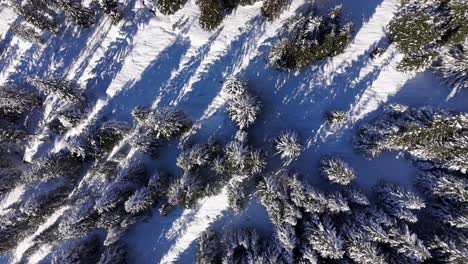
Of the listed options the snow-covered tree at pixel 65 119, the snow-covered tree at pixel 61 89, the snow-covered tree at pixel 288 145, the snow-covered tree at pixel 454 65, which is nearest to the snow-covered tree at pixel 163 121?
the snow-covered tree at pixel 65 119

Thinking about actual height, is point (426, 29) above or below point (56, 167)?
above

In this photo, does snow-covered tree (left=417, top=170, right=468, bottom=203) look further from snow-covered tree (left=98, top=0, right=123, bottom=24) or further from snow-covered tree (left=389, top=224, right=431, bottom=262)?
snow-covered tree (left=98, top=0, right=123, bottom=24)

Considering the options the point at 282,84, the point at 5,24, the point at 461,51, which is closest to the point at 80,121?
the point at 5,24

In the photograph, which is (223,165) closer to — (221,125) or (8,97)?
(221,125)

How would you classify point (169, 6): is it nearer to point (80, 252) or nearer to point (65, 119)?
point (65, 119)

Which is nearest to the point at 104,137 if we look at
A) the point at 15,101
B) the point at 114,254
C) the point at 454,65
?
the point at 15,101

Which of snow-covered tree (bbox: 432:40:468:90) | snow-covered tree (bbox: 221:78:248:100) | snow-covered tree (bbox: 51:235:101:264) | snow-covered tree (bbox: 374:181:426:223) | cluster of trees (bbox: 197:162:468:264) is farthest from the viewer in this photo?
snow-covered tree (bbox: 51:235:101:264)

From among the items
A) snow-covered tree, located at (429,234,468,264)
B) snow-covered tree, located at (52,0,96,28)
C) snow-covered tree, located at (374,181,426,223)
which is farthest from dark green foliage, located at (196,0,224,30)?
snow-covered tree, located at (429,234,468,264)
